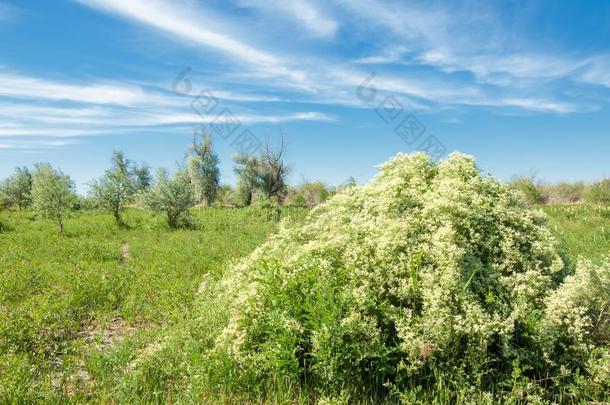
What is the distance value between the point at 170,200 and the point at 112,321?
18750 millimetres

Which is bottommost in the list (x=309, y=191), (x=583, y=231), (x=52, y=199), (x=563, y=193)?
(x=583, y=231)

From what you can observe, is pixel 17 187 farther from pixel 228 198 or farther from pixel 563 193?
pixel 563 193

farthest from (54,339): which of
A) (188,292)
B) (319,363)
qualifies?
(319,363)

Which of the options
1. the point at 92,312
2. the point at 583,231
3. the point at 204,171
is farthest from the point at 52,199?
the point at 204,171

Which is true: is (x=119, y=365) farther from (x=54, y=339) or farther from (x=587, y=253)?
(x=587, y=253)

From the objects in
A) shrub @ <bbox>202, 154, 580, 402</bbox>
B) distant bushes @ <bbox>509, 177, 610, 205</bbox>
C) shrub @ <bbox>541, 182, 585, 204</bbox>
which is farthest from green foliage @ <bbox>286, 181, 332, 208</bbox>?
shrub @ <bbox>202, 154, 580, 402</bbox>

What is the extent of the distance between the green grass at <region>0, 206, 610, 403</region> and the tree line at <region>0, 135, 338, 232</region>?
802 cm

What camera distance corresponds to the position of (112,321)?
9031mm

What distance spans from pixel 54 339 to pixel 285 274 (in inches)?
196

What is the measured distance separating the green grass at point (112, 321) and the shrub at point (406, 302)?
523mm

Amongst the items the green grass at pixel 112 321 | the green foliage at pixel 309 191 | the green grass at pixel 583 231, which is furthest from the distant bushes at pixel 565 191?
the green grass at pixel 112 321

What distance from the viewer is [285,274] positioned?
19.4ft

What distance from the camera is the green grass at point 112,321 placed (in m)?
5.59

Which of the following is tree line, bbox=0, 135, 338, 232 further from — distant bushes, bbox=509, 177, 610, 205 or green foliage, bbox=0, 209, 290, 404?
distant bushes, bbox=509, 177, 610, 205
